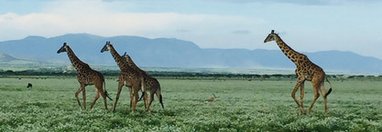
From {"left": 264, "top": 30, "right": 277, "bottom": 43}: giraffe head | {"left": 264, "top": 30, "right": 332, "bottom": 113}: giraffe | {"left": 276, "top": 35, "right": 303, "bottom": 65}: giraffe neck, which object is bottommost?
{"left": 264, "top": 30, "right": 332, "bottom": 113}: giraffe

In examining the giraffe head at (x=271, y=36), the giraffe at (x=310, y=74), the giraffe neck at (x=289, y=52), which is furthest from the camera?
the giraffe head at (x=271, y=36)

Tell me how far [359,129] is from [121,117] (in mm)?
10009

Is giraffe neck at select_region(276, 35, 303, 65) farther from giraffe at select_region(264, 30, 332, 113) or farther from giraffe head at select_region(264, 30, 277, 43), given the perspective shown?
giraffe head at select_region(264, 30, 277, 43)

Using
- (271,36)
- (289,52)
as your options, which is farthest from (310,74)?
(271,36)

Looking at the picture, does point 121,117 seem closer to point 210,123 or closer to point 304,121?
point 210,123

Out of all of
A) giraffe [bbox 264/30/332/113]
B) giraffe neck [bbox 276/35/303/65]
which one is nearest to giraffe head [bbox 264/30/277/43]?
giraffe neck [bbox 276/35/303/65]

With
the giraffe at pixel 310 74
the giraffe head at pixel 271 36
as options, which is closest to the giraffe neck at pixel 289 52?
the giraffe at pixel 310 74

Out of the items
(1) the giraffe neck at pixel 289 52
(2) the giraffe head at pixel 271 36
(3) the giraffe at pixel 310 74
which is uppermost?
(2) the giraffe head at pixel 271 36

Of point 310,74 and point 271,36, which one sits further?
point 271,36

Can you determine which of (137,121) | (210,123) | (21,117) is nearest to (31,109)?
(21,117)

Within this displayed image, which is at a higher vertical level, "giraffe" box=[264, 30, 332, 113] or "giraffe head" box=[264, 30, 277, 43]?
"giraffe head" box=[264, 30, 277, 43]

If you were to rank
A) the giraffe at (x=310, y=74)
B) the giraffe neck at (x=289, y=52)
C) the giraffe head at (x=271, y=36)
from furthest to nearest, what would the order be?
the giraffe head at (x=271, y=36)
the giraffe neck at (x=289, y=52)
the giraffe at (x=310, y=74)

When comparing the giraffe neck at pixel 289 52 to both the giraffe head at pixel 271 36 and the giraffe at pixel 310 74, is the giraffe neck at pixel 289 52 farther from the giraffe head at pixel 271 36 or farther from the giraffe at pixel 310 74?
the giraffe head at pixel 271 36

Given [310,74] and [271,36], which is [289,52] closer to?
[271,36]
